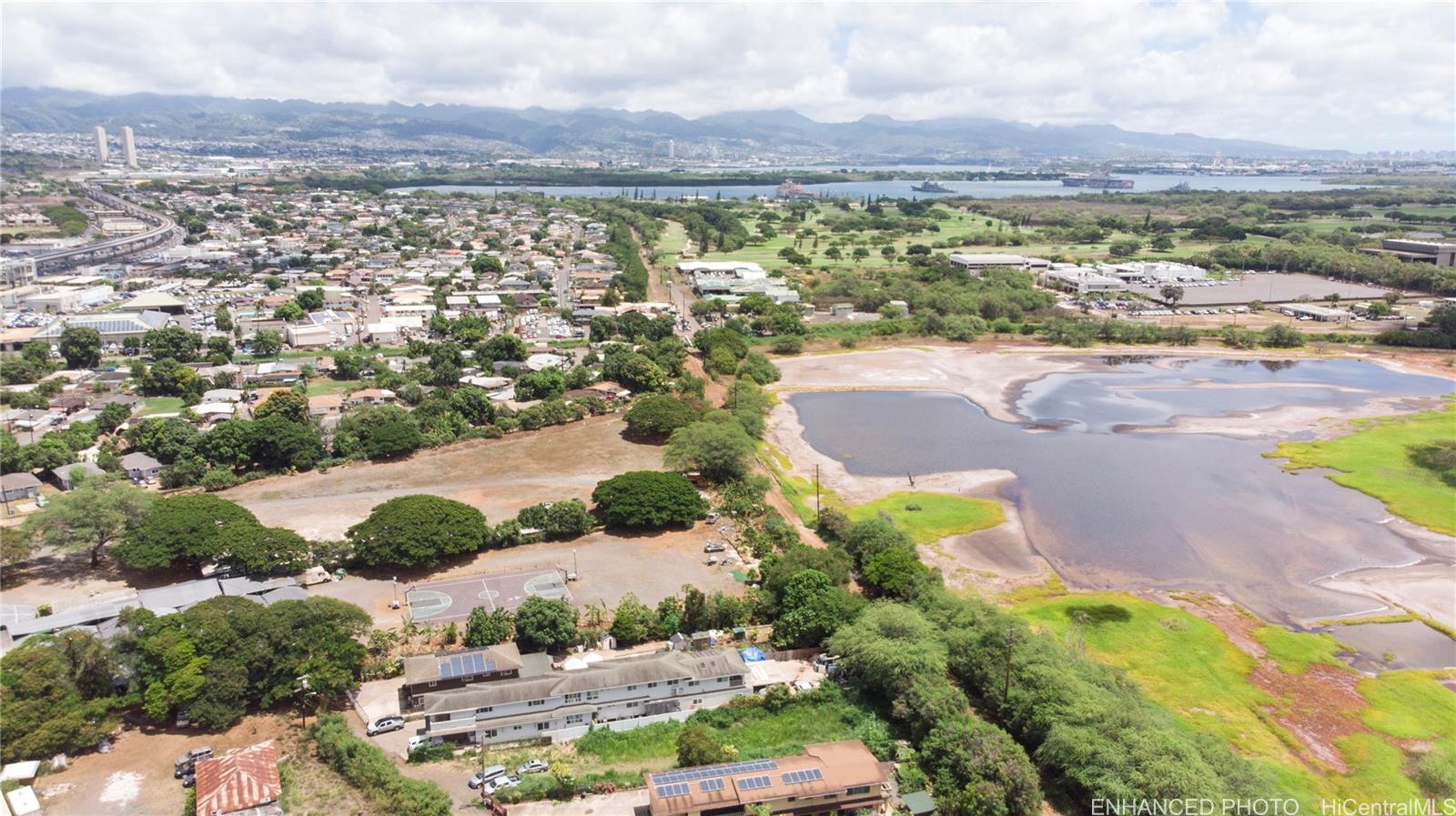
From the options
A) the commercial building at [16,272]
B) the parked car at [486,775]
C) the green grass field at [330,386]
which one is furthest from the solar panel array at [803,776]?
the commercial building at [16,272]

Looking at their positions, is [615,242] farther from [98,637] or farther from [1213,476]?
[98,637]

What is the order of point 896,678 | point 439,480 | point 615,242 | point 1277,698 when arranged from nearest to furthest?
point 896,678, point 1277,698, point 439,480, point 615,242

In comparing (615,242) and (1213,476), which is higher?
(615,242)

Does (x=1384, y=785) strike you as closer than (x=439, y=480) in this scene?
Yes

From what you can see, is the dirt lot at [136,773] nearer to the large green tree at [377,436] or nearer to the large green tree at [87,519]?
the large green tree at [87,519]

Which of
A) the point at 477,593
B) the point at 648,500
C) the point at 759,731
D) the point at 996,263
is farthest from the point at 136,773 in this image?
the point at 996,263

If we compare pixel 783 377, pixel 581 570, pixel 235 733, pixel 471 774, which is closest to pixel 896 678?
pixel 471 774

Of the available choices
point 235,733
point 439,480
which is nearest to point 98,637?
point 235,733


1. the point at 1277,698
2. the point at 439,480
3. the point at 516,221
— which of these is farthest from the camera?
the point at 516,221
